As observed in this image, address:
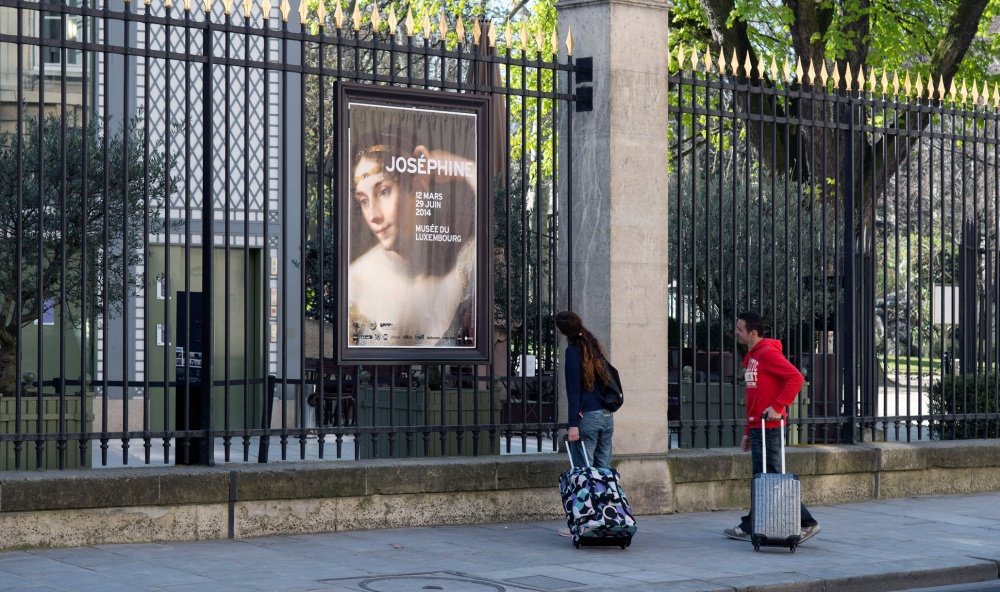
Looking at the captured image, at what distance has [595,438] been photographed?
342 inches

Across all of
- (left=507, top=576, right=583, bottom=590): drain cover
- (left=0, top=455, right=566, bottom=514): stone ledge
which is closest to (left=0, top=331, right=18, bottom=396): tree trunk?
(left=0, top=455, right=566, bottom=514): stone ledge

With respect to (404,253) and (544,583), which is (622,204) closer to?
(404,253)

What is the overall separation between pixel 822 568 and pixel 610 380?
179 centimetres

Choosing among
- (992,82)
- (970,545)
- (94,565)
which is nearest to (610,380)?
(970,545)

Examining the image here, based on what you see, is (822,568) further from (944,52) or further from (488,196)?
(944,52)

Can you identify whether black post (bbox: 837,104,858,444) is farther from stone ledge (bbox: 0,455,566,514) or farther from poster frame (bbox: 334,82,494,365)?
poster frame (bbox: 334,82,494,365)

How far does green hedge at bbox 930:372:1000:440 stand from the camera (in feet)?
39.3

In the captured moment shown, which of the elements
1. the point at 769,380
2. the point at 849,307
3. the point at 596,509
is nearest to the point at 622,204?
the point at 769,380

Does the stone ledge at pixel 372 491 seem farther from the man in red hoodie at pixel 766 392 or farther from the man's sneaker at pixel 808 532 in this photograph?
the man's sneaker at pixel 808 532

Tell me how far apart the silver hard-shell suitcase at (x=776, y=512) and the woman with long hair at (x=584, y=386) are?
1.05m

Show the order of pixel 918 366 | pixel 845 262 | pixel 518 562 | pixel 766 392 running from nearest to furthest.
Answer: pixel 518 562, pixel 766 392, pixel 918 366, pixel 845 262

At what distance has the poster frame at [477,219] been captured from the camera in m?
8.93

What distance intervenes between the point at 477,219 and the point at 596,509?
2.38 metres

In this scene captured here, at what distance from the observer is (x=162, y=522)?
26.4ft
